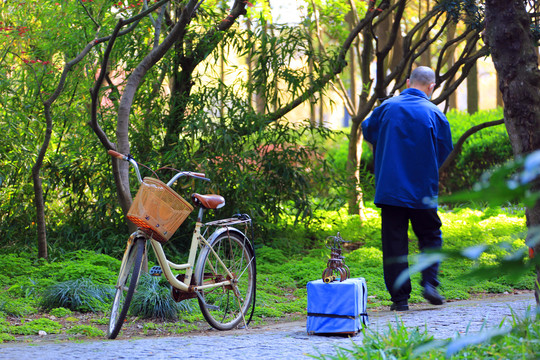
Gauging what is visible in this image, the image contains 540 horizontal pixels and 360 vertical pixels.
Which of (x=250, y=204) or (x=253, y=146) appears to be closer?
(x=250, y=204)

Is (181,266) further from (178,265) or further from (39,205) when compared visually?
(39,205)

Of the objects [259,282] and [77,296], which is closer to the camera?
[77,296]

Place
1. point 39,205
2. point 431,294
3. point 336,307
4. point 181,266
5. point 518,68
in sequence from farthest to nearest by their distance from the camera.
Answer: point 39,205
point 431,294
point 181,266
point 336,307
point 518,68

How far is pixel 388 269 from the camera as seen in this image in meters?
4.77

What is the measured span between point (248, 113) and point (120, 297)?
4.13 m

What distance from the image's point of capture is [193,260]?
173 inches

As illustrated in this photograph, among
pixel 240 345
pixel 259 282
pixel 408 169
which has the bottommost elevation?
pixel 259 282

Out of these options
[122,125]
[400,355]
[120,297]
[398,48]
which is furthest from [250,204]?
[398,48]

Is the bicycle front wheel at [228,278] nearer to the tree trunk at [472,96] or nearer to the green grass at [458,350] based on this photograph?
the green grass at [458,350]

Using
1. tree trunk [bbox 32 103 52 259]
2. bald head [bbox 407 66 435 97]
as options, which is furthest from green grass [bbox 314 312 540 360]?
tree trunk [bbox 32 103 52 259]

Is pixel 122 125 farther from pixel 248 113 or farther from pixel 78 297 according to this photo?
pixel 248 113

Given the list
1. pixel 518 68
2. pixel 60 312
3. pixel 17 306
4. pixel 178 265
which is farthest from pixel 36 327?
pixel 518 68

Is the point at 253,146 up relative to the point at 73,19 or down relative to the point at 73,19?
down

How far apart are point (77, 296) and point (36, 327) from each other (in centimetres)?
73
